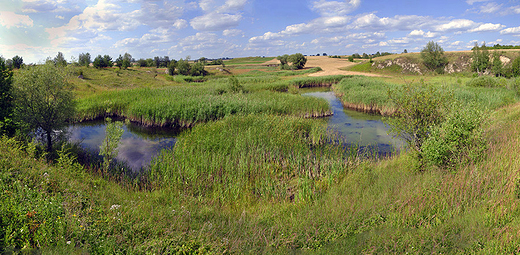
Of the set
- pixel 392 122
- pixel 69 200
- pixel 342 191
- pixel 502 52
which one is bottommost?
pixel 342 191

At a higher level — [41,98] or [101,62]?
[101,62]

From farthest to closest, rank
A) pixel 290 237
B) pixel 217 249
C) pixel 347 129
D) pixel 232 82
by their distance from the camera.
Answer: pixel 232 82, pixel 347 129, pixel 290 237, pixel 217 249

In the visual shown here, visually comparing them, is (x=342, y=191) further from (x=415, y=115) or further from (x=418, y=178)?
(x=415, y=115)

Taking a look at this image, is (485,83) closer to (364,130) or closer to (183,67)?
(364,130)

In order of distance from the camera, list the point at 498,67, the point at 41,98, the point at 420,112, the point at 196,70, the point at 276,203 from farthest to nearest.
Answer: the point at 196,70, the point at 498,67, the point at 41,98, the point at 420,112, the point at 276,203

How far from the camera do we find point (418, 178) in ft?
24.1

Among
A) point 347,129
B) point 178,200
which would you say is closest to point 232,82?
point 347,129

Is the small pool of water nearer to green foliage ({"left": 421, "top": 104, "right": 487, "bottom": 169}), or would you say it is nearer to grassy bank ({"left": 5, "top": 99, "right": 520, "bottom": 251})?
grassy bank ({"left": 5, "top": 99, "right": 520, "bottom": 251})

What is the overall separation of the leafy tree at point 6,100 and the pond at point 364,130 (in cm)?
1534

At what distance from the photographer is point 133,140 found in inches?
635

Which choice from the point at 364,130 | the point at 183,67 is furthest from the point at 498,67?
the point at 183,67

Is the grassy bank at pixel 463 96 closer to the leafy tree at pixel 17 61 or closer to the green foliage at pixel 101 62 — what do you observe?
the green foliage at pixel 101 62

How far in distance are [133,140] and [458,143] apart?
15.8 meters

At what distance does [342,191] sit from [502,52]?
59212mm
